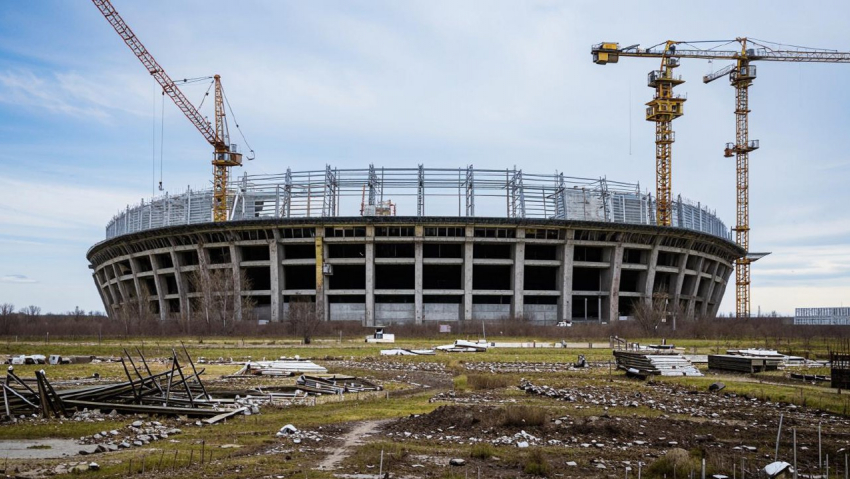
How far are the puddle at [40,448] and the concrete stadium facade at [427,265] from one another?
203 ft

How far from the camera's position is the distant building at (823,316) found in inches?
4456

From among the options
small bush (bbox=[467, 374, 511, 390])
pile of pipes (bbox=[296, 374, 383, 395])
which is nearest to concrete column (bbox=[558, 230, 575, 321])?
small bush (bbox=[467, 374, 511, 390])

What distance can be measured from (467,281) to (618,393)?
172 ft

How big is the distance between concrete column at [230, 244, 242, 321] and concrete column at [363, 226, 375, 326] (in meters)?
13.3

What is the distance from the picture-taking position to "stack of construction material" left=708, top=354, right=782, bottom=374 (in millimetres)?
36625

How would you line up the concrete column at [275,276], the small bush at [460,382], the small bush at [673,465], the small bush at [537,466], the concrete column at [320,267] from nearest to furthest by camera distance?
the small bush at [673,465], the small bush at [537,466], the small bush at [460,382], the concrete column at [320,267], the concrete column at [275,276]

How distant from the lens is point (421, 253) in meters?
79.6

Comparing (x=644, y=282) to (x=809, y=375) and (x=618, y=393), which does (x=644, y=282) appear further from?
(x=618, y=393)

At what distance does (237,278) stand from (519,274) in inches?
1177

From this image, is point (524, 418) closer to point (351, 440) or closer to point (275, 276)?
point (351, 440)

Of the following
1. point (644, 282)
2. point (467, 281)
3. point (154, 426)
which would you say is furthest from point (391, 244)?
point (154, 426)

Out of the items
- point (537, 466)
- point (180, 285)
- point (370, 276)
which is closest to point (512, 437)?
point (537, 466)

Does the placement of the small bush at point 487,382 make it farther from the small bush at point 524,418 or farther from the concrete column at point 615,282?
the concrete column at point 615,282

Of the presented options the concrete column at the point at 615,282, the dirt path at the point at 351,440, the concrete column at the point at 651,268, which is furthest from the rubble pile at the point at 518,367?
the concrete column at the point at 651,268
